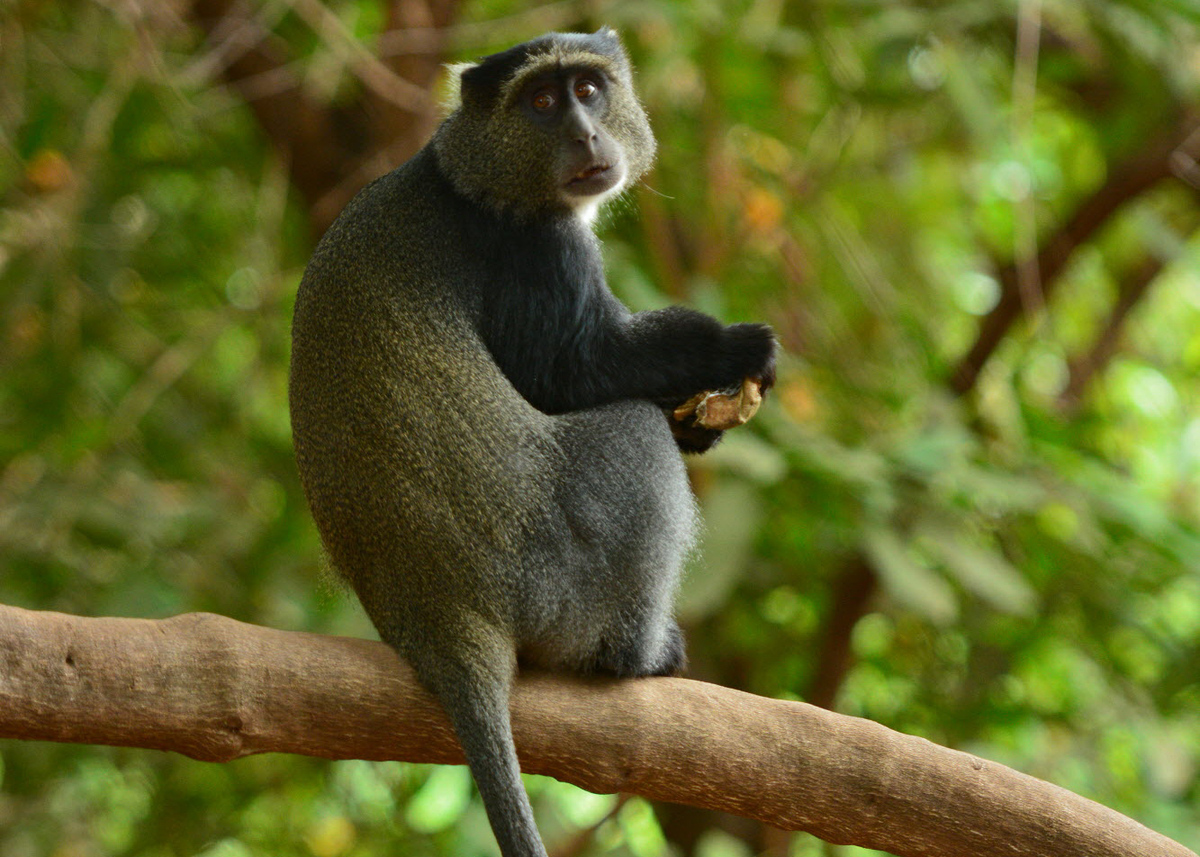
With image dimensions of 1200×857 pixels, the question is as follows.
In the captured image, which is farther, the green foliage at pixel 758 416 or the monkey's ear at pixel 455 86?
the green foliage at pixel 758 416

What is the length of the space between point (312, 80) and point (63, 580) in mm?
2307

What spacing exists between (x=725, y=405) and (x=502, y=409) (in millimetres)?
619

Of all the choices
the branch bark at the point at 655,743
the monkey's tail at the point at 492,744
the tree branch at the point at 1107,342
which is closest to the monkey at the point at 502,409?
the monkey's tail at the point at 492,744

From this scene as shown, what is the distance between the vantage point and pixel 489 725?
→ 2.63 meters

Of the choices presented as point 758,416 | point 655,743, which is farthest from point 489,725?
point 758,416

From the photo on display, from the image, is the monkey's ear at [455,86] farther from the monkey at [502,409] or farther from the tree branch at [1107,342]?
the tree branch at [1107,342]

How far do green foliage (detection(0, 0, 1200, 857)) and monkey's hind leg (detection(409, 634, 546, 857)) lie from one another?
1.20 m

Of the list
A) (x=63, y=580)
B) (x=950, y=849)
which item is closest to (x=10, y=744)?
(x=63, y=580)


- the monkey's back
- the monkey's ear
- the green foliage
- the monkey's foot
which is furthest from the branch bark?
the monkey's ear

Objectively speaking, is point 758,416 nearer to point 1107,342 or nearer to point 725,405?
point 725,405

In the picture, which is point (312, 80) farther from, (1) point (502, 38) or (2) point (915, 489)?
(2) point (915, 489)

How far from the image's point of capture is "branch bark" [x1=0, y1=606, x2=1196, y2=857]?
2.59 m

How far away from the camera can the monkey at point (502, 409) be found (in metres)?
2.88

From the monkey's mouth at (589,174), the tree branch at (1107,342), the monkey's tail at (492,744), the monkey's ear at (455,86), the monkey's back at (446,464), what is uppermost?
the tree branch at (1107,342)
